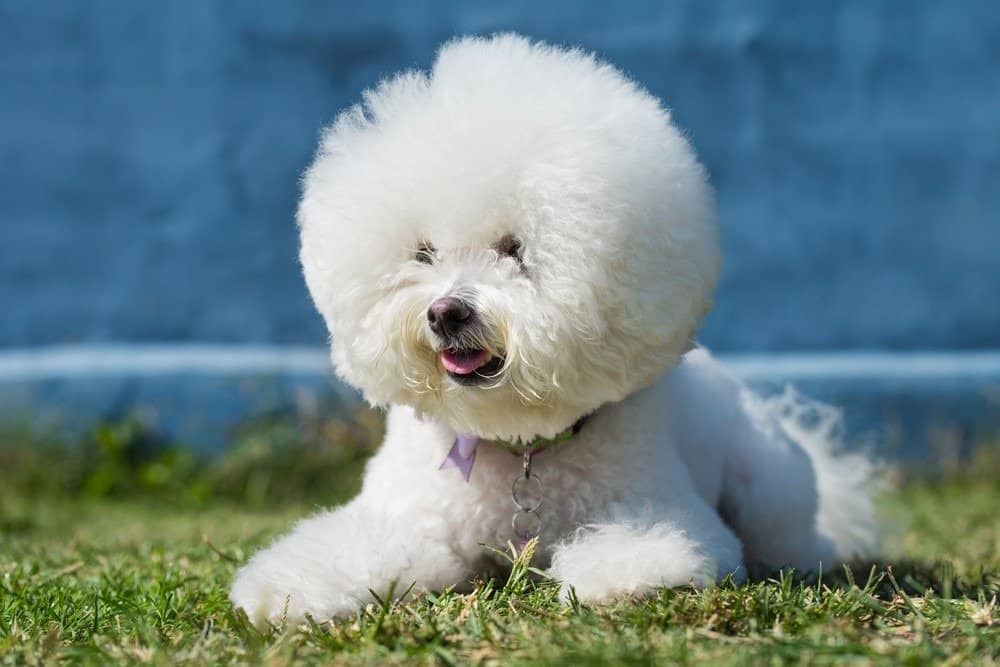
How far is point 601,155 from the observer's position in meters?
2.71

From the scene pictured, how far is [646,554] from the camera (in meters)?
2.59

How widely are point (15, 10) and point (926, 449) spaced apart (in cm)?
533

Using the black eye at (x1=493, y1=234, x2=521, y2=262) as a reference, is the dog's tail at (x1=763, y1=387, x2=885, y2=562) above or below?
below

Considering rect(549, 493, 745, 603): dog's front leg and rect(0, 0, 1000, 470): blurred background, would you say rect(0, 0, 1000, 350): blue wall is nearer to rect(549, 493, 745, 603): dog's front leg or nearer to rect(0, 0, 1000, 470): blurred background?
rect(0, 0, 1000, 470): blurred background

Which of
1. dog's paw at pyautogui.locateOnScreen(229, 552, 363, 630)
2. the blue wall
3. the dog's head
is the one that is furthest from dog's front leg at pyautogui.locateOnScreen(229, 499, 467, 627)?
the blue wall

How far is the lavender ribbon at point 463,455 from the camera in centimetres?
295

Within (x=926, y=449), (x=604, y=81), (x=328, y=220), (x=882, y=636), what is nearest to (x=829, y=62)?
(x=926, y=449)

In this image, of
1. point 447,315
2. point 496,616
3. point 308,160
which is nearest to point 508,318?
point 447,315

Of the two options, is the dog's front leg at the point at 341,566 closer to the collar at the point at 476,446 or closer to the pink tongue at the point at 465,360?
the collar at the point at 476,446

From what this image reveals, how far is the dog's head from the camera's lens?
2686 millimetres

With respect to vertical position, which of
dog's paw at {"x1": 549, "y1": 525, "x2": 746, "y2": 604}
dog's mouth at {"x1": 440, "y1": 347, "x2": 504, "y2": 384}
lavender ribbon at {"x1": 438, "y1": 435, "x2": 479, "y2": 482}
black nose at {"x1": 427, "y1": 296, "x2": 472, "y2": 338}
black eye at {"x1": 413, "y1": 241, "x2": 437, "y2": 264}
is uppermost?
black eye at {"x1": 413, "y1": 241, "x2": 437, "y2": 264}

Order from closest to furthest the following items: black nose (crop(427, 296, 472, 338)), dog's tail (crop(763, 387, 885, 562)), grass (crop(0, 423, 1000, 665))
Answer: grass (crop(0, 423, 1000, 665))
black nose (crop(427, 296, 472, 338))
dog's tail (crop(763, 387, 885, 562))

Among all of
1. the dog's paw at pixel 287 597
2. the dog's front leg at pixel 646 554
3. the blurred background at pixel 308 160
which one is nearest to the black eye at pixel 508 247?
the dog's front leg at pixel 646 554

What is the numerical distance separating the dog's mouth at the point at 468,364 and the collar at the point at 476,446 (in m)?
0.22
